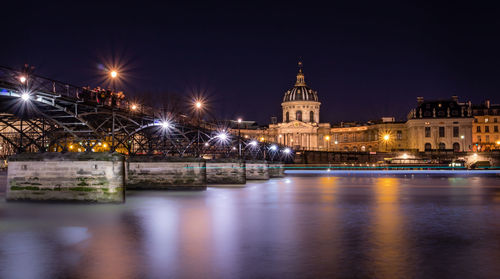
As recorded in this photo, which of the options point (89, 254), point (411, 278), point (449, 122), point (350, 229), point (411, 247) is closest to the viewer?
point (411, 278)

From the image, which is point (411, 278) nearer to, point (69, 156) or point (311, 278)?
point (311, 278)

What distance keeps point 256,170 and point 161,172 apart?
3111 cm

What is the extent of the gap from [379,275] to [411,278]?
79 centimetres

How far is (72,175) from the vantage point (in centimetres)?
2902

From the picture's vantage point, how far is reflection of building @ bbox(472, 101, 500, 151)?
17488 cm

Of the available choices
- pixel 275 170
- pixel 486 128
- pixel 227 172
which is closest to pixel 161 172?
pixel 227 172

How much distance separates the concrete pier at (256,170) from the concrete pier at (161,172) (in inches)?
1078

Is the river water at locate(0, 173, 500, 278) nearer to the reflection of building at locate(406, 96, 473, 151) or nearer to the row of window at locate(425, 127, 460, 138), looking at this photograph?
the reflection of building at locate(406, 96, 473, 151)

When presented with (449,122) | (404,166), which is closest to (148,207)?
(404,166)

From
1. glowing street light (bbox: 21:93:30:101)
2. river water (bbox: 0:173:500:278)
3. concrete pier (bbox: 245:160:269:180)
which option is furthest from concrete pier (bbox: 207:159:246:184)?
glowing street light (bbox: 21:93:30:101)

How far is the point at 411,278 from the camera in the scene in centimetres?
1325

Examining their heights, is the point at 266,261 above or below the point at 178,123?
below

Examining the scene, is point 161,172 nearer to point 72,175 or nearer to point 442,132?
point 72,175

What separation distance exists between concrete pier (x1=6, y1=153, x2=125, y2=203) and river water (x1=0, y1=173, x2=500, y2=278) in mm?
728
